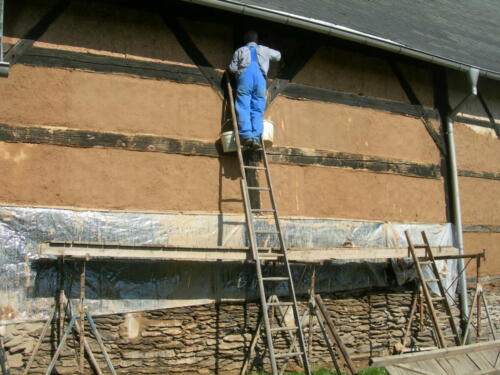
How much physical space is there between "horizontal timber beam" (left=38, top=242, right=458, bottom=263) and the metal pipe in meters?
2.40

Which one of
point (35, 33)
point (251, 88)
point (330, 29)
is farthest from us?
point (330, 29)

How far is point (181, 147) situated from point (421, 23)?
187 inches

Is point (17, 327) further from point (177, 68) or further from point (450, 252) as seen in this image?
point (450, 252)

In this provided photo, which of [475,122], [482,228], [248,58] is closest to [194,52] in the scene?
[248,58]

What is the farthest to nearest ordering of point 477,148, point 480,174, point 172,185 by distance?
point 477,148
point 480,174
point 172,185

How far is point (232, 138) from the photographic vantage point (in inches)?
239

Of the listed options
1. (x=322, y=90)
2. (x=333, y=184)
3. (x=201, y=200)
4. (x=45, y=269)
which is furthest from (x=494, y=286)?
(x=45, y=269)

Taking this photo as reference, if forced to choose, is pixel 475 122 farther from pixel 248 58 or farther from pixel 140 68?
pixel 140 68

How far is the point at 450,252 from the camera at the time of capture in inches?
275

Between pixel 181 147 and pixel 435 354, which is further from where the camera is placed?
pixel 181 147

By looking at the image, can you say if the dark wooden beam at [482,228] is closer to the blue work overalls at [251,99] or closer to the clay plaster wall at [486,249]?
the clay plaster wall at [486,249]

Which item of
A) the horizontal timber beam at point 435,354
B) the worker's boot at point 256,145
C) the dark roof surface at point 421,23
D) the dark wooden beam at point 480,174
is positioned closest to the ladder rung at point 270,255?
the worker's boot at point 256,145

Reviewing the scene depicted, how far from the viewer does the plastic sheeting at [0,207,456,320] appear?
5.21 metres

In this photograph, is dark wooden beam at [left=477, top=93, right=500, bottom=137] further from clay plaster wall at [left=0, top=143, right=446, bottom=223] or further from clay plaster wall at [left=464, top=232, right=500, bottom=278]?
clay plaster wall at [left=0, top=143, right=446, bottom=223]
